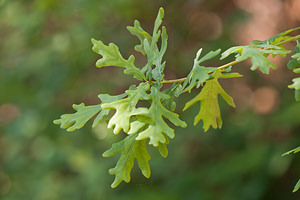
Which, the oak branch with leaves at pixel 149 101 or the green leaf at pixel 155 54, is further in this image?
the green leaf at pixel 155 54

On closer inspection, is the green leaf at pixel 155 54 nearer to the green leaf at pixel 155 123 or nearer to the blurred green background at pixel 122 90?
the green leaf at pixel 155 123

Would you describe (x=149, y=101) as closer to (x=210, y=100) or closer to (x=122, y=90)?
(x=210, y=100)

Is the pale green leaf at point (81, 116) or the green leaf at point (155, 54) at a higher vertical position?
the green leaf at point (155, 54)

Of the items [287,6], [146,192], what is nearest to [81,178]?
[146,192]

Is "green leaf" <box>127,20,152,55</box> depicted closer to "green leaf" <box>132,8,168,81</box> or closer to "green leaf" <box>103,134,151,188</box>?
"green leaf" <box>132,8,168,81</box>

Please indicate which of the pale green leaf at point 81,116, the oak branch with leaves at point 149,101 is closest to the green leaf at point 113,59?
the oak branch with leaves at point 149,101

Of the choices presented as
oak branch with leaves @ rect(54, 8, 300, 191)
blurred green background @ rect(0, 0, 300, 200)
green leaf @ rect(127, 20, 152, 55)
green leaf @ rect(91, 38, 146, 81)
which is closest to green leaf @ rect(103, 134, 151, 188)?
oak branch with leaves @ rect(54, 8, 300, 191)

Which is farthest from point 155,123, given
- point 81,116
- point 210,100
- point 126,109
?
point 210,100
